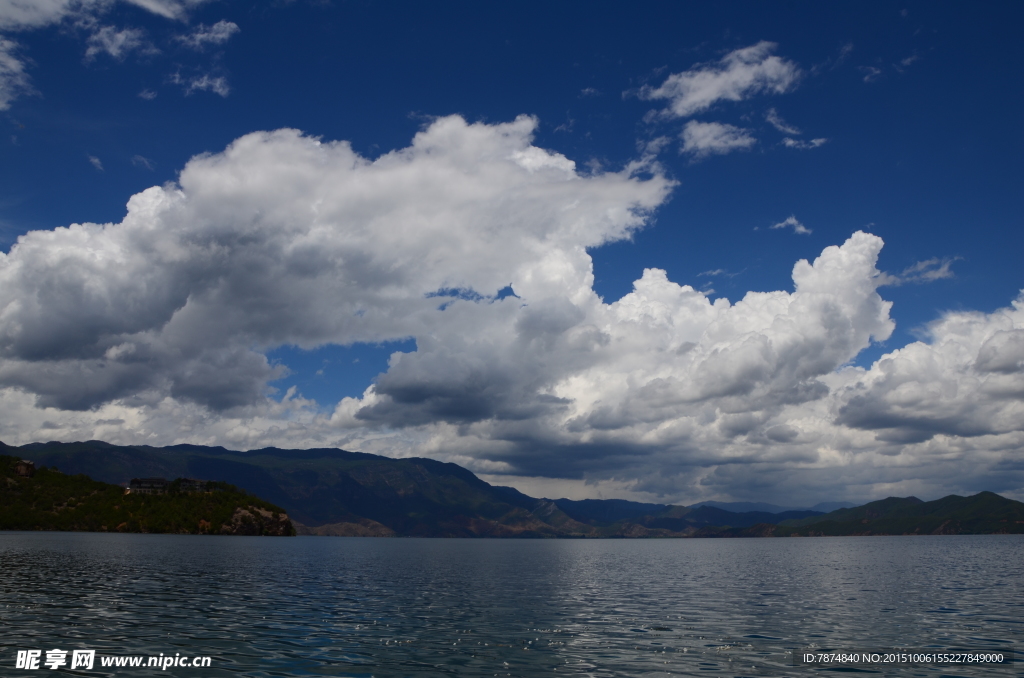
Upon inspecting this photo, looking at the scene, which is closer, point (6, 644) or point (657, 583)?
point (6, 644)

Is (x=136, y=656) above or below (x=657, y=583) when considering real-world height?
above

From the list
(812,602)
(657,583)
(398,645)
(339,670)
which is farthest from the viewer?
(657,583)

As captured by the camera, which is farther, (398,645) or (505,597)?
(505,597)

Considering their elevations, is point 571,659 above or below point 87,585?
above

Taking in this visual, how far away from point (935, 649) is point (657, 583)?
6115 cm

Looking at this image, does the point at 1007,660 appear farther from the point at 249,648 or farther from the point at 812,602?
the point at 249,648

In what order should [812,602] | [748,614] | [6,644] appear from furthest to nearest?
1. [812,602]
2. [748,614]
3. [6,644]

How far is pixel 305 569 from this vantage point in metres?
126

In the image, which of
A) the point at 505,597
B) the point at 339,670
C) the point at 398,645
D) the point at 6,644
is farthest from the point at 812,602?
the point at 6,644

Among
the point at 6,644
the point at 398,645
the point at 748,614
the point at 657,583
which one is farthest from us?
the point at 657,583

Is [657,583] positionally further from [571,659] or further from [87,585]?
[87,585]

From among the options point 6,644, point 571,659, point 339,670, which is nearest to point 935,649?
point 571,659

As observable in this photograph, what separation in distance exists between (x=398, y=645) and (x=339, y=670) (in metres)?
8.81

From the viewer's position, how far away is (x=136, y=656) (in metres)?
39.7
